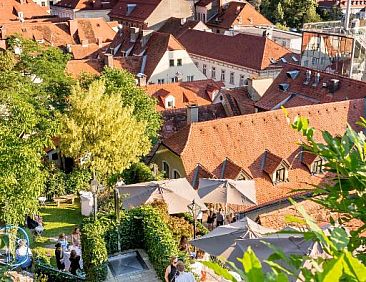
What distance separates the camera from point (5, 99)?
20094mm

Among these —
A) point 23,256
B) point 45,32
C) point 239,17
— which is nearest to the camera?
point 23,256

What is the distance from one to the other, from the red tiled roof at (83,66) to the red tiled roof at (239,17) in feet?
97.6

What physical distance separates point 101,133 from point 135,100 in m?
4.00

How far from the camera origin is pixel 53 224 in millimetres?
19703

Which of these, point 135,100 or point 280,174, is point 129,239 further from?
point 135,100

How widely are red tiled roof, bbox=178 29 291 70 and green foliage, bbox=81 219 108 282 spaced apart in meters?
31.9

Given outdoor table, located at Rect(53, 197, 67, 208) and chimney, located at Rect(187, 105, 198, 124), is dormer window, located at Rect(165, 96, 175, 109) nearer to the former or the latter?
chimney, located at Rect(187, 105, 198, 124)

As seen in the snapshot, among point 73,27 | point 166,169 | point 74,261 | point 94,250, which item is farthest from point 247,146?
point 73,27

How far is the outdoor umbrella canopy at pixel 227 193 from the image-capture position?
1856cm

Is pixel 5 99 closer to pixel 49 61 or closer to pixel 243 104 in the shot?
pixel 49 61

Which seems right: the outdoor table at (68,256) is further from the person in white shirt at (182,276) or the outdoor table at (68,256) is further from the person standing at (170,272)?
the person in white shirt at (182,276)

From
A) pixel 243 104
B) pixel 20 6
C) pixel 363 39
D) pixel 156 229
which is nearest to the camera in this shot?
pixel 156 229

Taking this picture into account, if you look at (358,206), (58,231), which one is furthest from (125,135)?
(358,206)

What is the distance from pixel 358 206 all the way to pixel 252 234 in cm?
892
